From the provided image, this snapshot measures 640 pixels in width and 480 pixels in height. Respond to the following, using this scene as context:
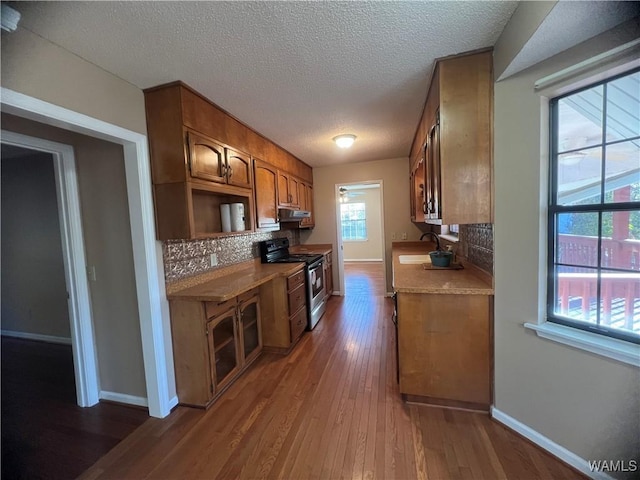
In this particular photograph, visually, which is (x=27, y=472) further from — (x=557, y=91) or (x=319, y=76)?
(x=557, y=91)

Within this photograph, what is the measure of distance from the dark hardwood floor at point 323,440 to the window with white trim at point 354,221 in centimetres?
662

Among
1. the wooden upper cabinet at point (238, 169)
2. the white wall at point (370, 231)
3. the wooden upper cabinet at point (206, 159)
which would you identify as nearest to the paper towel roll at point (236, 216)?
the wooden upper cabinet at point (238, 169)

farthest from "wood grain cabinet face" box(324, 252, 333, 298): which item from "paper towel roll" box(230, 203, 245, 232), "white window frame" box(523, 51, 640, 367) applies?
"white window frame" box(523, 51, 640, 367)

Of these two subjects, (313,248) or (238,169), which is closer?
(238,169)

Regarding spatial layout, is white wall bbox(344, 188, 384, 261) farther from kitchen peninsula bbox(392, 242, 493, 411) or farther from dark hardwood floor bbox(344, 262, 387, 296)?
→ kitchen peninsula bbox(392, 242, 493, 411)

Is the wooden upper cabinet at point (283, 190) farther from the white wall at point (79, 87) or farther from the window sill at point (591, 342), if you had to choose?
the window sill at point (591, 342)

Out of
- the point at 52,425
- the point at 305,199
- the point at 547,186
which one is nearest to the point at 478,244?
the point at 547,186

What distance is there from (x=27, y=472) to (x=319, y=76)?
10.1 feet

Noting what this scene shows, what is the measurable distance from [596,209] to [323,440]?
2.02 m

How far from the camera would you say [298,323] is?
3.11m

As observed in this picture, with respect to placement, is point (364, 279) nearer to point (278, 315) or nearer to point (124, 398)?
point (278, 315)

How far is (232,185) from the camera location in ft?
8.11

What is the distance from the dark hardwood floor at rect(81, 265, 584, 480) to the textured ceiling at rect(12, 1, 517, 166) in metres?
2.39

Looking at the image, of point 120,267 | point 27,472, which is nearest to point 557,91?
point 120,267
